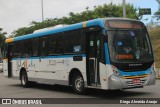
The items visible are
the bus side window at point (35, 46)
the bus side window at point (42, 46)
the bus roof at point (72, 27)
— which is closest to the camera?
the bus roof at point (72, 27)

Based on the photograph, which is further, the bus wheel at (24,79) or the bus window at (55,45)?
the bus wheel at (24,79)

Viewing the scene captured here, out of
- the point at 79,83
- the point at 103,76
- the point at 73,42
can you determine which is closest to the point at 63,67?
the point at 73,42

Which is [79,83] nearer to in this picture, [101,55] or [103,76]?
[103,76]

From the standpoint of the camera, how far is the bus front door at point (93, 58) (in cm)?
1438

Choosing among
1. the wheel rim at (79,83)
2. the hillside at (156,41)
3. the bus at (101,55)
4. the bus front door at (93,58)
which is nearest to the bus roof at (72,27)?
the bus at (101,55)

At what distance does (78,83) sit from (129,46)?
9.46 ft

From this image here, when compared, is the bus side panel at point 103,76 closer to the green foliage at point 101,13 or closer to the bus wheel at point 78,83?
the bus wheel at point 78,83

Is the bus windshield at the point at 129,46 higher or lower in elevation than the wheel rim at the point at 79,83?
higher

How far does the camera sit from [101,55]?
46.1 feet

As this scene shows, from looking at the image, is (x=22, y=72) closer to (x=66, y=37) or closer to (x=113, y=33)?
(x=66, y=37)

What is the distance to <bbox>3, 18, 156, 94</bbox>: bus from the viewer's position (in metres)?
13.8

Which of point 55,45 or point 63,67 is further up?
point 55,45

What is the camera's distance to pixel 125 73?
13.8 metres

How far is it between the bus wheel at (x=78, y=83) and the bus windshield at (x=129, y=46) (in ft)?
7.42
